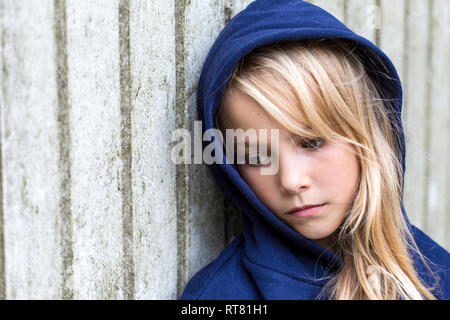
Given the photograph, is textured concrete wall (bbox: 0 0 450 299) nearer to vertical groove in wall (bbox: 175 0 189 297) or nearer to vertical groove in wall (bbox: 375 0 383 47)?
vertical groove in wall (bbox: 175 0 189 297)

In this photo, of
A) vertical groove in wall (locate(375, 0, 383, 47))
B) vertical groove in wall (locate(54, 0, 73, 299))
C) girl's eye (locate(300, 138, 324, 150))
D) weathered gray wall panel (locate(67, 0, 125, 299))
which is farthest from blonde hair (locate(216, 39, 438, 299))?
vertical groove in wall (locate(375, 0, 383, 47))

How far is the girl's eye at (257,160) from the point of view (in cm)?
111

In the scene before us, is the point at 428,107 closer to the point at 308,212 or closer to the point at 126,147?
the point at 308,212

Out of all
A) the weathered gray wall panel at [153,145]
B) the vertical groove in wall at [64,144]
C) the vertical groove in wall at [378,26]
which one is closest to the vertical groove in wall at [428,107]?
the vertical groove in wall at [378,26]

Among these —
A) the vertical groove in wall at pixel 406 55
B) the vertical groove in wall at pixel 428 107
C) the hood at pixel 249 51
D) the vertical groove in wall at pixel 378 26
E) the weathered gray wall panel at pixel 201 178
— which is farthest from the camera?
the vertical groove in wall at pixel 428 107

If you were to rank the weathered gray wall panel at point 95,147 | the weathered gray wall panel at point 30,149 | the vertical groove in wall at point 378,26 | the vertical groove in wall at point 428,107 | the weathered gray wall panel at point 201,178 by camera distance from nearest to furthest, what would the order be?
the weathered gray wall panel at point 30,149 < the weathered gray wall panel at point 95,147 < the weathered gray wall panel at point 201,178 < the vertical groove in wall at point 378,26 < the vertical groove in wall at point 428,107

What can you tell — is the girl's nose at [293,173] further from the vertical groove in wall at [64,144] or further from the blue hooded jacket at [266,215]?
the vertical groove in wall at [64,144]

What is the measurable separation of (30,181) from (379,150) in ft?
2.43

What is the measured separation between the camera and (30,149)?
0.81 metres

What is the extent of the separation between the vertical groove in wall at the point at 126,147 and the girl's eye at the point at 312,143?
35cm
